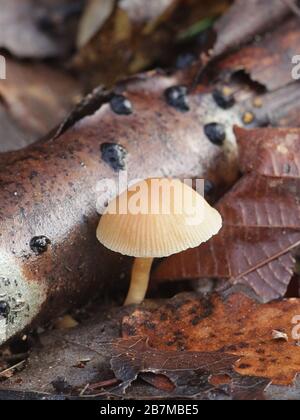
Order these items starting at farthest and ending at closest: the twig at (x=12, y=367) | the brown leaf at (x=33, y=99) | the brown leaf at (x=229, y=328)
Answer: the brown leaf at (x=33, y=99)
the twig at (x=12, y=367)
the brown leaf at (x=229, y=328)

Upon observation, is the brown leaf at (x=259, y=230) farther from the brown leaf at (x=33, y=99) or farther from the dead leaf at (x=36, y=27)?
the dead leaf at (x=36, y=27)

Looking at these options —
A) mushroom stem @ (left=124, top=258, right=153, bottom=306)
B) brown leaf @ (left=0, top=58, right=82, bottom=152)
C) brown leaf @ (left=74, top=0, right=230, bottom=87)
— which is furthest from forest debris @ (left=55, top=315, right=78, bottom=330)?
brown leaf @ (left=74, top=0, right=230, bottom=87)

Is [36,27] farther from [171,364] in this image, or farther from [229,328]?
[171,364]

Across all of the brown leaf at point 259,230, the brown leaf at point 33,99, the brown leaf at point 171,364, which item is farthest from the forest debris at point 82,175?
the brown leaf at point 33,99

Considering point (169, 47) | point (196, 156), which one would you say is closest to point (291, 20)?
point (169, 47)
